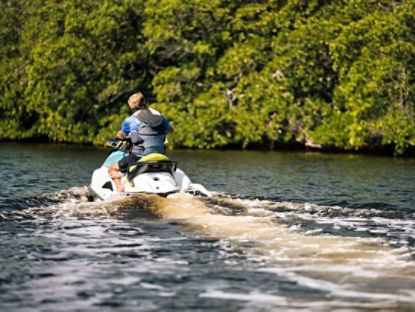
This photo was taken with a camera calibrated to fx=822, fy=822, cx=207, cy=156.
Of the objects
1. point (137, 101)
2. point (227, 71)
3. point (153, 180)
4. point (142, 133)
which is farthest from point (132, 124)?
point (227, 71)

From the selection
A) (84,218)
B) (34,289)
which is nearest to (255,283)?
(34,289)

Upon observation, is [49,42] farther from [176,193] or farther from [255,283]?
[255,283]

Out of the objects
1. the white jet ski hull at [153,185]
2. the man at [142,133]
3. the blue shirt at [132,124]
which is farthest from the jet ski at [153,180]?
the blue shirt at [132,124]

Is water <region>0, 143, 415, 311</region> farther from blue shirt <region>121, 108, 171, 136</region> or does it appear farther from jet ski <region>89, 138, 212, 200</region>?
blue shirt <region>121, 108, 171, 136</region>

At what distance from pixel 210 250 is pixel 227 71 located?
24141mm

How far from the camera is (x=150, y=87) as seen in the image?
1385 inches

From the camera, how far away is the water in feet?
22.1

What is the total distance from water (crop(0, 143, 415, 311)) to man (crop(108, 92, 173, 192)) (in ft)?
2.39

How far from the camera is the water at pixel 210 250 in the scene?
22.1 ft

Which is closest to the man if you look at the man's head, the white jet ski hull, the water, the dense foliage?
the man's head

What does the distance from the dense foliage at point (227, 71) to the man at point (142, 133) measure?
54.6 ft

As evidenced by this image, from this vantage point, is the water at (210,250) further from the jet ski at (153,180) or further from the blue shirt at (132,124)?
the blue shirt at (132,124)

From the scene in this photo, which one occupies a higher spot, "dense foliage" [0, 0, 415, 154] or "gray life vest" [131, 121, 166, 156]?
"dense foliage" [0, 0, 415, 154]

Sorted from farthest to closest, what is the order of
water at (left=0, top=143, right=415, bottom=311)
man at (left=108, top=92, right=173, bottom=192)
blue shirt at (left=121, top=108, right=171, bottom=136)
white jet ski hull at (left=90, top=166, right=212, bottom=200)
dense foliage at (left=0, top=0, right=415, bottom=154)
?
dense foliage at (left=0, top=0, right=415, bottom=154), blue shirt at (left=121, top=108, right=171, bottom=136), man at (left=108, top=92, right=173, bottom=192), white jet ski hull at (left=90, top=166, right=212, bottom=200), water at (left=0, top=143, right=415, bottom=311)
